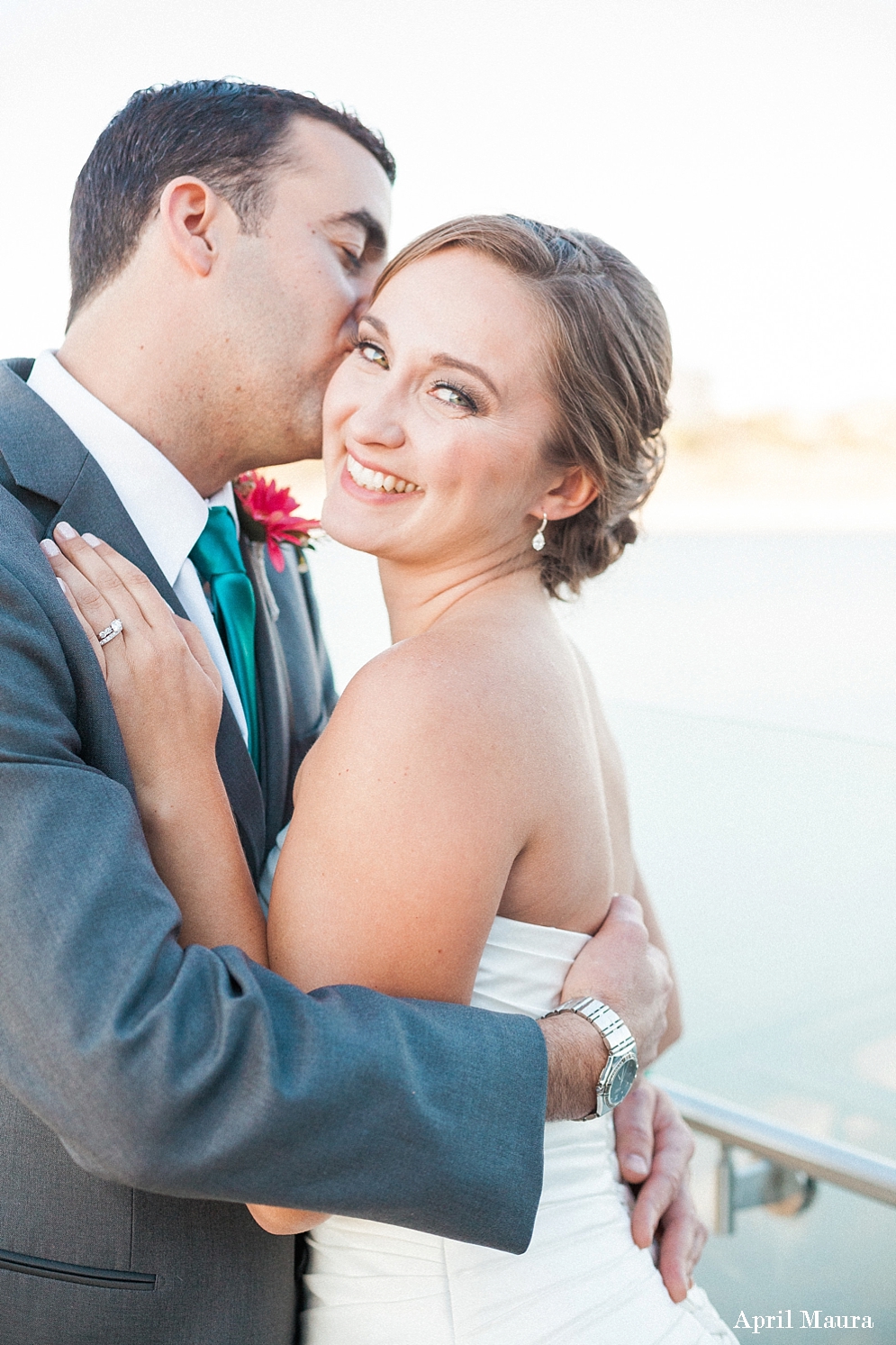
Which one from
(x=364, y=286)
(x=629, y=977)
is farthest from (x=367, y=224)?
(x=629, y=977)

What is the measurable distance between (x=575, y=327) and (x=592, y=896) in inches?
34.3

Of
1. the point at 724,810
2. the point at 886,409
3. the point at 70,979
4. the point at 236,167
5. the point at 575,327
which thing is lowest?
the point at 886,409

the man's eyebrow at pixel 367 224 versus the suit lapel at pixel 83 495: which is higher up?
the man's eyebrow at pixel 367 224

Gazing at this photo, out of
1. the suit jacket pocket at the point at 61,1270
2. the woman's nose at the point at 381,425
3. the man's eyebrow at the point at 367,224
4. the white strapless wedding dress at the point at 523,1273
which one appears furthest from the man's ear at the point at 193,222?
the suit jacket pocket at the point at 61,1270

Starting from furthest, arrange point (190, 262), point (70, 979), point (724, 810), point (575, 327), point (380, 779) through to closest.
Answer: point (724, 810) → point (190, 262) → point (575, 327) → point (380, 779) → point (70, 979)

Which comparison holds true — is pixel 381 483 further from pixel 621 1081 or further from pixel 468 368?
pixel 621 1081

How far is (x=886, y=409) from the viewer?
12938mm

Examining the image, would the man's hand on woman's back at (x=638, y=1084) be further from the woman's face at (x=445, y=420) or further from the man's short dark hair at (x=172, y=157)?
the man's short dark hair at (x=172, y=157)

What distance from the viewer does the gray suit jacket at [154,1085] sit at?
115 cm

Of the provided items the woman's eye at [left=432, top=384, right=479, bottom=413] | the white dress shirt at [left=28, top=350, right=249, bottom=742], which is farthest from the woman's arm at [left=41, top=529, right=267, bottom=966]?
the woman's eye at [left=432, top=384, right=479, bottom=413]

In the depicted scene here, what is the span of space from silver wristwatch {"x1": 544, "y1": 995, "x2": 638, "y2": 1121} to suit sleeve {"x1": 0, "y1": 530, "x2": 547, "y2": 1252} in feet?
0.78

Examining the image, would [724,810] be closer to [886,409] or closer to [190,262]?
[190,262]

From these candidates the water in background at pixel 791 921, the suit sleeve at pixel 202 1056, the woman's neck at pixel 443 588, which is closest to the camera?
the suit sleeve at pixel 202 1056

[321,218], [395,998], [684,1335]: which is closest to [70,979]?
[395,998]
